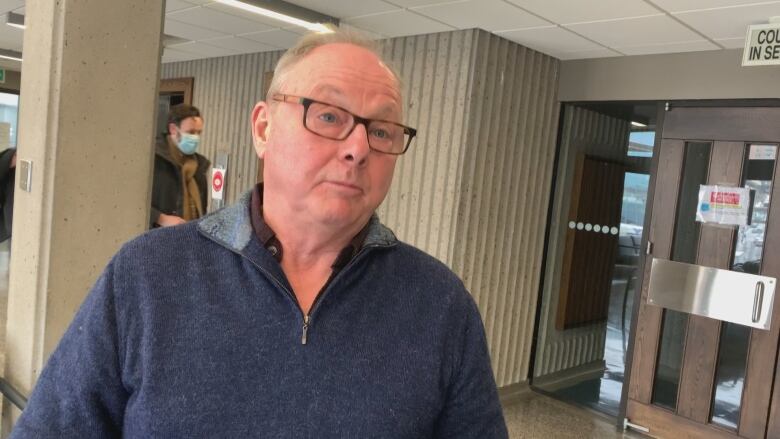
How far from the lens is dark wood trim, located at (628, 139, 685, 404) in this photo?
4.42 metres

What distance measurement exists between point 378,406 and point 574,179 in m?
4.62

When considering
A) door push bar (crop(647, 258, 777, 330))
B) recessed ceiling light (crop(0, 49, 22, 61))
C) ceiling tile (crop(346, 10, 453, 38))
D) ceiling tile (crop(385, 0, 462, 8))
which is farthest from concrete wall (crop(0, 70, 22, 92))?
door push bar (crop(647, 258, 777, 330))

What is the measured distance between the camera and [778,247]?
13.0 ft

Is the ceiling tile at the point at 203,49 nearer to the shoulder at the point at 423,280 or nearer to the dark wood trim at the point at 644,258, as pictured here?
the dark wood trim at the point at 644,258

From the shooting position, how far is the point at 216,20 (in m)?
4.92

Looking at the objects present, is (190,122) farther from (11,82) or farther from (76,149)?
(11,82)

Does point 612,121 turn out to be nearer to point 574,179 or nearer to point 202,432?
point 574,179

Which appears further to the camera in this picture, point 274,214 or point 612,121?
point 612,121

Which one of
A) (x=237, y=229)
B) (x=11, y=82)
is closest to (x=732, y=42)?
(x=237, y=229)

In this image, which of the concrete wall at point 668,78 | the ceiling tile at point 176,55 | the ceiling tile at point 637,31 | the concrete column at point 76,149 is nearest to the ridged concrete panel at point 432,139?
the ceiling tile at point 637,31

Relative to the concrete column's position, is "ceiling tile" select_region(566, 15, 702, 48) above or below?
above

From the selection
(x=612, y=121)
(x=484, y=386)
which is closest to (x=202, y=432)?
(x=484, y=386)

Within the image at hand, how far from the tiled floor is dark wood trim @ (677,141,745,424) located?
0.49 meters

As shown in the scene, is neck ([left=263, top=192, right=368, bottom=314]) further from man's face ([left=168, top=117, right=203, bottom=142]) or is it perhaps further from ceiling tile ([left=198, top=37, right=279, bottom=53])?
ceiling tile ([left=198, top=37, right=279, bottom=53])
